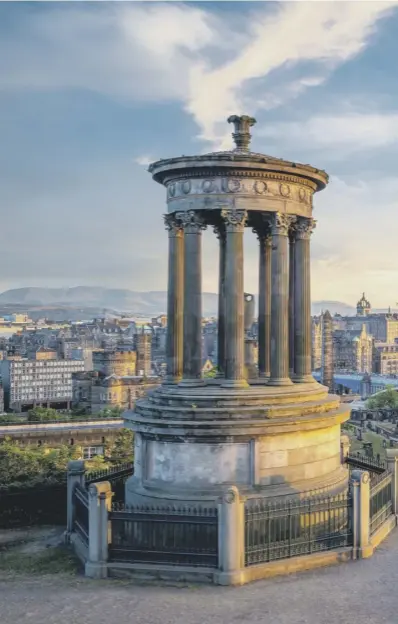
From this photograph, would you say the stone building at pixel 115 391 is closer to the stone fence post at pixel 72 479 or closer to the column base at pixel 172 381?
the stone fence post at pixel 72 479

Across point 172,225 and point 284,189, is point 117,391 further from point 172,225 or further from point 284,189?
point 284,189

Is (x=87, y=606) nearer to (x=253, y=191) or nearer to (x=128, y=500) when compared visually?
(x=128, y=500)

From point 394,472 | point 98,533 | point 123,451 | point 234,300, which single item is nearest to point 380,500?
point 394,472

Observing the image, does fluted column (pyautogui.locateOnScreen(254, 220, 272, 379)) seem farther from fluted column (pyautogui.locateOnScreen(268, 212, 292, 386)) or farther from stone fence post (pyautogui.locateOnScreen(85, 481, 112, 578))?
stone fence post (pyautogui.locateOnScreen(85, 481, 112, 578))

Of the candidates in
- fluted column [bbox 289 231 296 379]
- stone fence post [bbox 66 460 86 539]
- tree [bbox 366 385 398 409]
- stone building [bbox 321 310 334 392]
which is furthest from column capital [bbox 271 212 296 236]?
stone building [bbox 321 310 334 392]

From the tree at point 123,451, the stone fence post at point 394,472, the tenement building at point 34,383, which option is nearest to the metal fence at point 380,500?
the stone fence post at point 394,472

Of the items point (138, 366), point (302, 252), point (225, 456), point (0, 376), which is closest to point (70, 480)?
point (225, 456)
